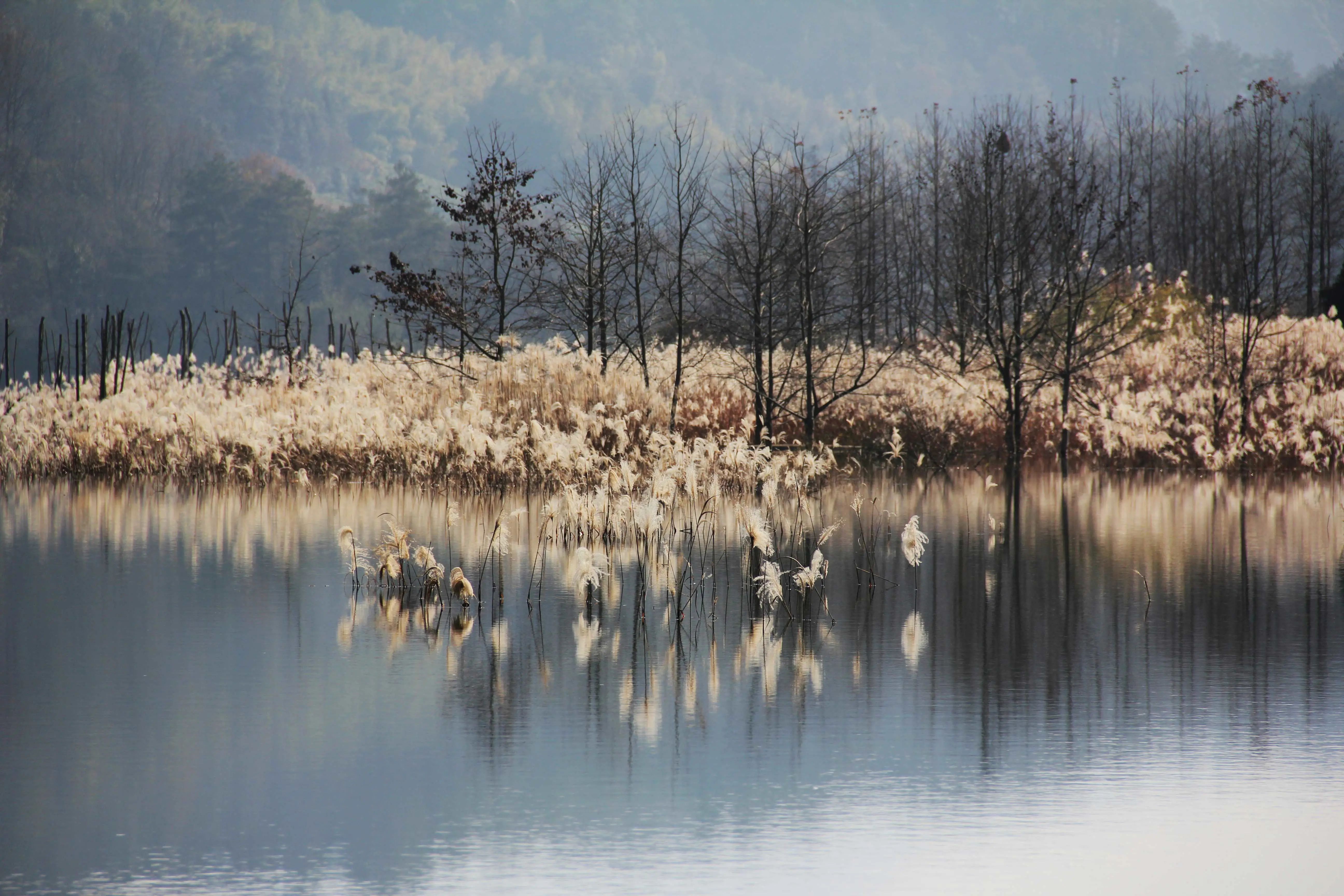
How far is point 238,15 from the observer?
135750 millimetres

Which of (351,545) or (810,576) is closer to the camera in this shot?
(810,576)

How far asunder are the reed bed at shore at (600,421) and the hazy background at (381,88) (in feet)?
31.8

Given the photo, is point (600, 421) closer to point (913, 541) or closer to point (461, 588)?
point (461, 588)

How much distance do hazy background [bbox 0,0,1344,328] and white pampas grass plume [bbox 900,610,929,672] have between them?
21.4 metres

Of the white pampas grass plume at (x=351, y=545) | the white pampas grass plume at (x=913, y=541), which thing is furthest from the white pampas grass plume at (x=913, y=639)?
the white pampas grass plume at (x=351, y=545)

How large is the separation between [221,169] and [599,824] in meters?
67.6

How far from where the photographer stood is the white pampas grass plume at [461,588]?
7191 mm

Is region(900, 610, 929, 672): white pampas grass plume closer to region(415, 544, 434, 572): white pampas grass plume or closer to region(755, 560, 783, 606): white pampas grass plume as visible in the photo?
region(755, 560, 783, 606): white pampas grass plume

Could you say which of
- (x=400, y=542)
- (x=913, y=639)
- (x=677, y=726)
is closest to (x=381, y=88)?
(x=400, y=542)

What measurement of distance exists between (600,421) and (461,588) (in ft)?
24.8

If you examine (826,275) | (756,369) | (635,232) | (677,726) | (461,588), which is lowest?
(677,726)

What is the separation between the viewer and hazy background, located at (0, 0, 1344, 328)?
65.8 metres

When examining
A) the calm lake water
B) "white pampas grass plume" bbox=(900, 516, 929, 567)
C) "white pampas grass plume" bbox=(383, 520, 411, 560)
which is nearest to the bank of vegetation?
"white pampas grass plume" bbox=(900, 516, 929, 567)

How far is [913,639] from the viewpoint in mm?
6691
